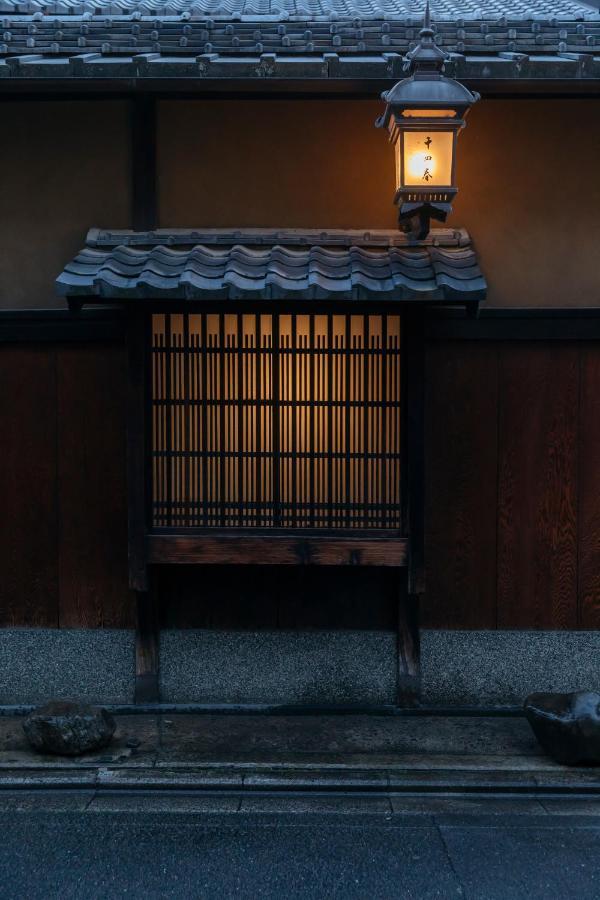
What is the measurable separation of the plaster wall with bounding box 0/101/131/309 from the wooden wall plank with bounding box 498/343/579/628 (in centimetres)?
410

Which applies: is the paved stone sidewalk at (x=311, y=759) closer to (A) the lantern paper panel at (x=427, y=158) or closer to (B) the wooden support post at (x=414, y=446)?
(B) the wooden support post at (x=414, y=446)

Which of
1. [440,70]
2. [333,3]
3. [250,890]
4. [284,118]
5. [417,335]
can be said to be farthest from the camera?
[333,3]

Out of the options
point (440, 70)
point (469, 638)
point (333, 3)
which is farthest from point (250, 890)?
point (333, 3)

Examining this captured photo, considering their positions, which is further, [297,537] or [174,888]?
→ [297,537]

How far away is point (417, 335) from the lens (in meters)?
7.64

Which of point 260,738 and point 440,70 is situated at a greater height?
point 440,70

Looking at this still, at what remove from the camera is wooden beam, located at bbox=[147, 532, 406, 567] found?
773cm

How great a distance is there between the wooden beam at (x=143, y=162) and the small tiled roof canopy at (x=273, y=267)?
223 mm

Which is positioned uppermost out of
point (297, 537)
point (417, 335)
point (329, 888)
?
point (417, 335)

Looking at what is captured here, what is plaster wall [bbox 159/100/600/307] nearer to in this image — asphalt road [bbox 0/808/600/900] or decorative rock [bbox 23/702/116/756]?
decorative rock [bbox 23/702/116/756]

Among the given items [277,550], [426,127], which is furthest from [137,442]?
[426,127]

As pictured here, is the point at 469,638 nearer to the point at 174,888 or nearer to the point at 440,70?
the point at 174,888

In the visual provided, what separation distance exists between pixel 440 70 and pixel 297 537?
4.09 m

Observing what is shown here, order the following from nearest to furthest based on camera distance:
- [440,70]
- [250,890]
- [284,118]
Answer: [250,890], [440,70], [284,118]
